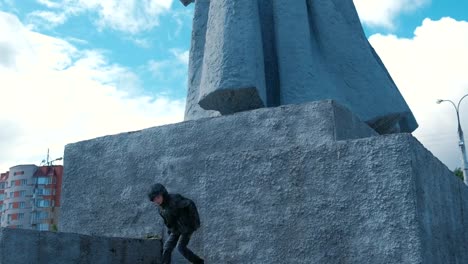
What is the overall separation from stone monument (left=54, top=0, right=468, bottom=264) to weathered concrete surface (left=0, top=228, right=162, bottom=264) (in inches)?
9.7

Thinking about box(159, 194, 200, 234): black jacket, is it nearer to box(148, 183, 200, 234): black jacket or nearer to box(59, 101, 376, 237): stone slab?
box(148, 183, 200, 234): black jacket

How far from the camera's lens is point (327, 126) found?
13.9 ft

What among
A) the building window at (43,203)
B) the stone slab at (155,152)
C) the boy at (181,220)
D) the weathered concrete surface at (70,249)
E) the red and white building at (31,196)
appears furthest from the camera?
the building window at (43,203)

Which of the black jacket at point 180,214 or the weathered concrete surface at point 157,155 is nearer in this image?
the black jacket at point 180,214

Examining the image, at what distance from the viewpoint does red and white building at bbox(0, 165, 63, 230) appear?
2207 inches

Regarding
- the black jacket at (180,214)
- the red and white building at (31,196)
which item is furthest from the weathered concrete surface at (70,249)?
the red and white building at (31,196)

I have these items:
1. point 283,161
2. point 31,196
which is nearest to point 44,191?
point 31,196

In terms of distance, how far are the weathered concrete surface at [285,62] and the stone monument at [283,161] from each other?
12mm

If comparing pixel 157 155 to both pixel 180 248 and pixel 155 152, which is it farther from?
pixel 180 248

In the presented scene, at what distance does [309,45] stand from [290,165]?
148cm

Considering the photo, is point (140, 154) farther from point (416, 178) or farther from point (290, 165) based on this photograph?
point (416, 178)

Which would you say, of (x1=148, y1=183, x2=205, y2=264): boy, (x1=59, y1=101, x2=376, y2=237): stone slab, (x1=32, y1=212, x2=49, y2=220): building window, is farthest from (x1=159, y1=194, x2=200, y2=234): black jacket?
(x1=32, y1=212, x2=49, y2=220): building window

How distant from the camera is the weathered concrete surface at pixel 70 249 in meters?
3.64

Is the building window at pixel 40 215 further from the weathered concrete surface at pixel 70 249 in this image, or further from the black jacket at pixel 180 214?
the black jacket at pixel 180 214
